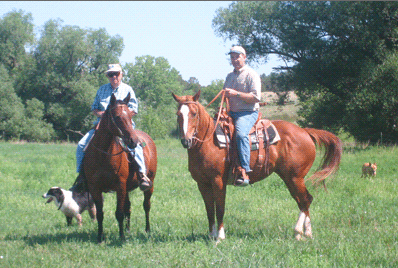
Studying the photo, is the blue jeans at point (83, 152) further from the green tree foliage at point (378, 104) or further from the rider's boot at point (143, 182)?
the green tree foliage at point (378, 104)

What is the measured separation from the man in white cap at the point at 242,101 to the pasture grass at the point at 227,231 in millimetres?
1226

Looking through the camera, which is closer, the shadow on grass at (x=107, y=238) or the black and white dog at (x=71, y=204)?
the shadow on grass at (x=107, y=238)

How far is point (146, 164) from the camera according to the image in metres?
7.51

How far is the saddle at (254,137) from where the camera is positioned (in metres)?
6.32

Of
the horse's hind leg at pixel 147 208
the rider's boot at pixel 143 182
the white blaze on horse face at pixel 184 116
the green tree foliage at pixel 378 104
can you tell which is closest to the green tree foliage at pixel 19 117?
the green tree foliage at pixel 378 104

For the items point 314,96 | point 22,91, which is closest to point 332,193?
point 314,96

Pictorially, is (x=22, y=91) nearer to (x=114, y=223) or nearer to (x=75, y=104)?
(x=75, y=104)

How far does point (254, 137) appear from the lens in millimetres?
6516

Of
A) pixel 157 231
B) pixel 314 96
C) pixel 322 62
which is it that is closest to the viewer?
pixel 157 231

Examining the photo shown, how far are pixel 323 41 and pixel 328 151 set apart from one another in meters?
19.3

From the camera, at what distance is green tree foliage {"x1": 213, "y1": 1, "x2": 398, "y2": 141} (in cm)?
2283

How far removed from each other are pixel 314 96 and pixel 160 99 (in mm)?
40306

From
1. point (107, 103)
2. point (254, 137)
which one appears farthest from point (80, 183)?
point (254, 137)

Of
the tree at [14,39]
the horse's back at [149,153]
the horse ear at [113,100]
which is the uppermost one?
the tree at [14,39]
